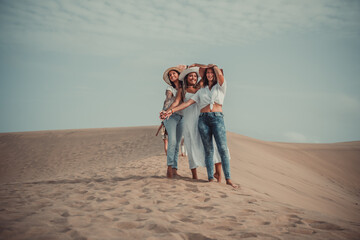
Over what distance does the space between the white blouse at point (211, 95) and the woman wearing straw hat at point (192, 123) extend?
0.85ft

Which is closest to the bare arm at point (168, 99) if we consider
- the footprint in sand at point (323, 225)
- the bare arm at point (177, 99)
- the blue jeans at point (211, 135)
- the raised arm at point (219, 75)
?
the bare arm at point (177, 99)

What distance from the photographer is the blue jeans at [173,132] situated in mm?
4754

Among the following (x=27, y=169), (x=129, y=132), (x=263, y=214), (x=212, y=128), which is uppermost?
(x=212, y=128)

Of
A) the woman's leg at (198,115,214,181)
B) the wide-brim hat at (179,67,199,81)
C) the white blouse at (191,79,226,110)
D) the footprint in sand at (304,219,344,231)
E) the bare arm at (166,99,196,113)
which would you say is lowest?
the footprint in sand at (304,219,344,231)

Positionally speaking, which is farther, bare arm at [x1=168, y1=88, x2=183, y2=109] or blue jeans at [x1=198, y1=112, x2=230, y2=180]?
bare arm at [x1=168, y1=88, x2=183, y2=109]

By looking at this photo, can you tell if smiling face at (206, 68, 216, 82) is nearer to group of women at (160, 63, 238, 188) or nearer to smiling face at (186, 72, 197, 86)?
group of women at (160, 63, 238, 188)

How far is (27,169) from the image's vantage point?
13.2 metres

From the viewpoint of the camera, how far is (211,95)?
450cm

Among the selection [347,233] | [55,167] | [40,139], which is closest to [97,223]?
[347,233]

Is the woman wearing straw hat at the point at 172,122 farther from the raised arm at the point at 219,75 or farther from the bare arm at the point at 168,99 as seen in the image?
the raised arm at the point at 219,75

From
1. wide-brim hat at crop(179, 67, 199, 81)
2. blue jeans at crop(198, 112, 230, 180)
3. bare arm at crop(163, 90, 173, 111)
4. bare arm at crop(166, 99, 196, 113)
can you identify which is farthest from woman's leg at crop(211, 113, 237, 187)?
bare arm at crop(163, 90, 173, 111)

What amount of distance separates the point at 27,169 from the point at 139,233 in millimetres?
13182

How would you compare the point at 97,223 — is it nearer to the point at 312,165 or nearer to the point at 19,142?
the point at 312,165

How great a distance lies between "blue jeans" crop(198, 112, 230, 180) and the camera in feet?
14.7
